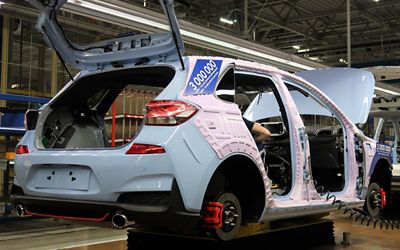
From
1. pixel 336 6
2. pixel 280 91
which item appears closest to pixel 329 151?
pixel 280 91

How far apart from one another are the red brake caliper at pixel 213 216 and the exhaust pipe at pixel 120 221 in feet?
1.48

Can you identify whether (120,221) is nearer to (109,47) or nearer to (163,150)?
(163,150)

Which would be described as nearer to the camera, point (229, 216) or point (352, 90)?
point (229, 216)

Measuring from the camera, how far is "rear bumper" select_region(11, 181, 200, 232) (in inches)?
98.1

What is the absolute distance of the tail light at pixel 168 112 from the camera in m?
2.60

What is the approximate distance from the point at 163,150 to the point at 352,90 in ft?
9.91

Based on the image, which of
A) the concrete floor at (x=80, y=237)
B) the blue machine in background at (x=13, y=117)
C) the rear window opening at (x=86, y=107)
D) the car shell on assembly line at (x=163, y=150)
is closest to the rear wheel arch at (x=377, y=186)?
the concrete floor at (x=80, y=237)

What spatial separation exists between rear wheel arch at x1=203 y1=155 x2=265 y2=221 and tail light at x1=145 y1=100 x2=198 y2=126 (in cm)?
49

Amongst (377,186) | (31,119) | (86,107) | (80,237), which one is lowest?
(80,237)

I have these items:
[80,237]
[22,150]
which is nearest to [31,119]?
[22,150]

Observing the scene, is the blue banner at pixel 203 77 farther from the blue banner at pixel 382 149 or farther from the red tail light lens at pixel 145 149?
the blue banner at pixel 382 149

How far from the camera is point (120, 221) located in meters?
2.61

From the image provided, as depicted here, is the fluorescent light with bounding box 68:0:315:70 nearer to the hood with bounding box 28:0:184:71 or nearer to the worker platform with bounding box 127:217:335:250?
the hood with bounding box 28:0:184:71

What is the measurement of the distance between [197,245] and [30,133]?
152 centimetres
